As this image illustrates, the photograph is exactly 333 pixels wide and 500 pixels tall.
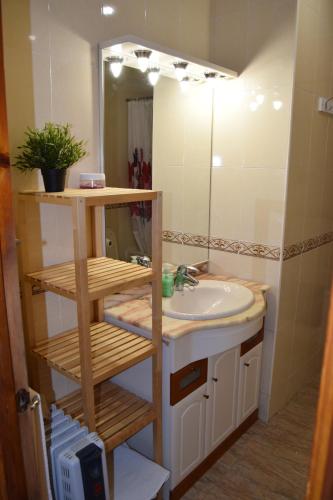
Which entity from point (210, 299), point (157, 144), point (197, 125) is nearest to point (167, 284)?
point (210, 299)

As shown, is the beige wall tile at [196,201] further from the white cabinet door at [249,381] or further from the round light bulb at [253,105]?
the white cabinet door at [249,381]

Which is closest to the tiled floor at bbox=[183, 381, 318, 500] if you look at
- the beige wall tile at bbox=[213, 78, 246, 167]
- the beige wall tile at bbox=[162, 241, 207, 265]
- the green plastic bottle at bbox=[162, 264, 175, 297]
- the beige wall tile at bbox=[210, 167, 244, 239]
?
the green plastic bottle at bbox=[162, 264, 175, 297]

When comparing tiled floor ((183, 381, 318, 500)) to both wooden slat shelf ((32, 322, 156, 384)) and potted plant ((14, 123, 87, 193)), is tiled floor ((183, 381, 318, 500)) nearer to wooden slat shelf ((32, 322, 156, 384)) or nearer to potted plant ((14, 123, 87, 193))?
wooden slat shelf ((32, 322, 156, 384))

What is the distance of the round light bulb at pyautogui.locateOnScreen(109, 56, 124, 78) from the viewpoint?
1.74 metres

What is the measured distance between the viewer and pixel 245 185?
7.43ft

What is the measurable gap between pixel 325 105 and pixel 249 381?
1641 millimetres

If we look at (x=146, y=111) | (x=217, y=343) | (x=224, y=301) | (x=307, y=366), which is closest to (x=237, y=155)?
(x=146, y=111)

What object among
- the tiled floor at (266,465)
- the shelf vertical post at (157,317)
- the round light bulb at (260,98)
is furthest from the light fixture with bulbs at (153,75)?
the tiled floor at (266,465)

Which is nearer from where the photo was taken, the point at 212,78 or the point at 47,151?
the point at 47,151

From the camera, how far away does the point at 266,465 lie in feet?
6.79

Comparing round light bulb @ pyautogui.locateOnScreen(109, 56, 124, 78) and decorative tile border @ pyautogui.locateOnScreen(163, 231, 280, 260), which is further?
decorative tile border @ pyautogui.locateOnScreen(163, 231, 280, 260)

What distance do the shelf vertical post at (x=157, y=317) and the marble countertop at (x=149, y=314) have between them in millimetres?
61

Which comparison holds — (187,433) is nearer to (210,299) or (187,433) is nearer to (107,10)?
(210,299)

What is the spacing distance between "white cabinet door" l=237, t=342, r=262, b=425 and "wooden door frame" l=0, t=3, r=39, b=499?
1.36 meters
